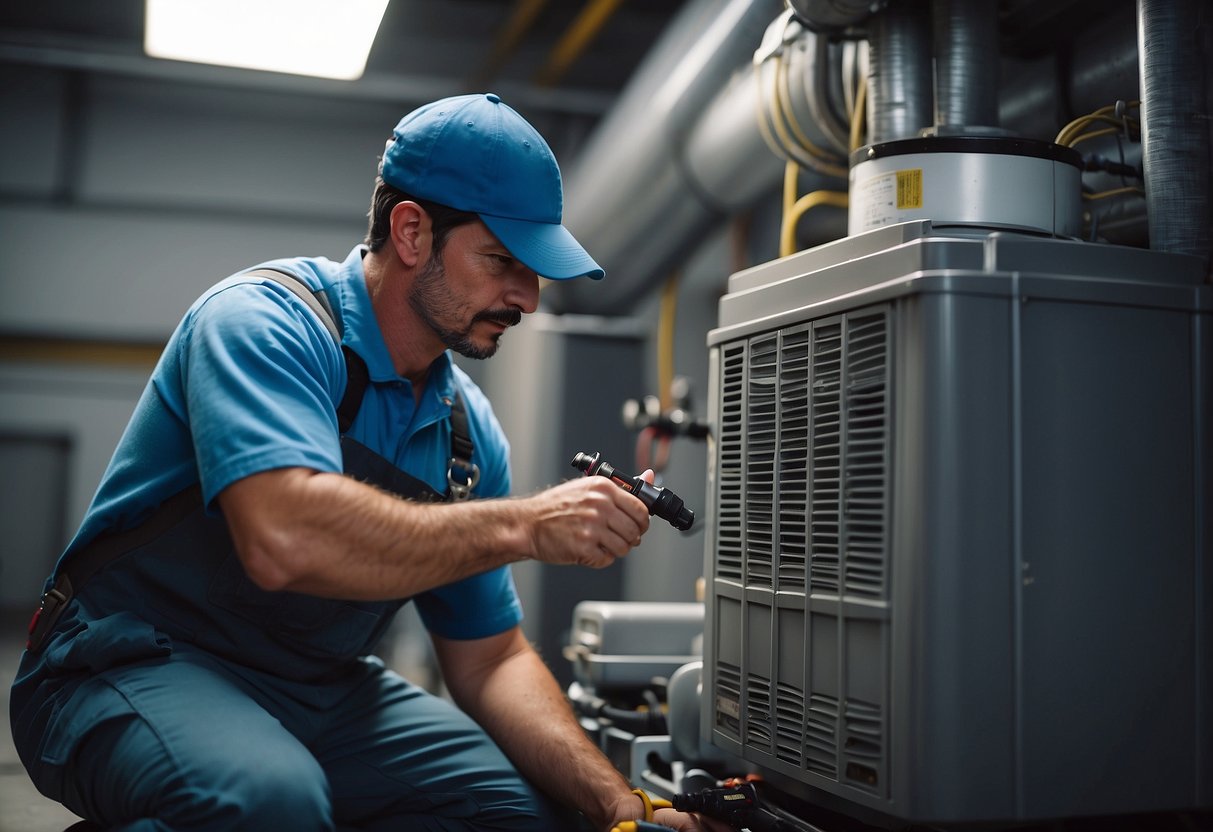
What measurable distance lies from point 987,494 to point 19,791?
1798mm

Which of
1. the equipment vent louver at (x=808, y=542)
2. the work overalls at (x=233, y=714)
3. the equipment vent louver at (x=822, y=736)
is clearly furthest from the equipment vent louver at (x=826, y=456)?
the work overalls at (x=233, y=714)

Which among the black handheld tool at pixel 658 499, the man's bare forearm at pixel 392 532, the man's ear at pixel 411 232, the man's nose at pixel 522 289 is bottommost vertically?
the man's bare forearm at pixel 392 532

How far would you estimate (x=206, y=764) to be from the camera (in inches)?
40.4

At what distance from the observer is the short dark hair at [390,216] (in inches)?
49.1

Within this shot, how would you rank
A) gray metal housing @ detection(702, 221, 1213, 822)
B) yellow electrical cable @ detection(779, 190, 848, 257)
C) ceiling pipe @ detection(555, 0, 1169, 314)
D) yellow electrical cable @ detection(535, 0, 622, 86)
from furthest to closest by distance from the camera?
yellow electrical cable @ detection(535, 0, 622, 86), yellow electrical cable @ detection(779, 190, 848, 257), ceiling pipe @ detection(555, 0, 1169, 314), gray metal housing @ detection(702, 221, 1213, 822)

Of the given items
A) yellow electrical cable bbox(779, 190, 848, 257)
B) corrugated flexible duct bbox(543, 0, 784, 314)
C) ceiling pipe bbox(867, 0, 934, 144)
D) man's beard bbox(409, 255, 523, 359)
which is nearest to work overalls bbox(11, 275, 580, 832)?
man's beard bbox(409, 255, 523, 359)

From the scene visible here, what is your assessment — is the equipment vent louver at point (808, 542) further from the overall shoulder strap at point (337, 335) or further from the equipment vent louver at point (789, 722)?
the overall shoulder strap at point (337, 335)

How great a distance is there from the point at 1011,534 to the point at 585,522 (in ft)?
1.28

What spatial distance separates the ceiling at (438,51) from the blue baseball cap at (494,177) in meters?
2.17

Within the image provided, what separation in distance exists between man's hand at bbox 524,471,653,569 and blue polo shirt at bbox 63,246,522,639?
0.21 metres

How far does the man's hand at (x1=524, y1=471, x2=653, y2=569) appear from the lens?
3.45 ft

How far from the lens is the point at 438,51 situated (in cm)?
385

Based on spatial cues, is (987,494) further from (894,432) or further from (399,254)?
(399,254)

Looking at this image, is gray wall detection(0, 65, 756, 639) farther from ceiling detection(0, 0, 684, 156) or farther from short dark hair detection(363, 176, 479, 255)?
short dark hair detection(363, 176, 479, 255)
